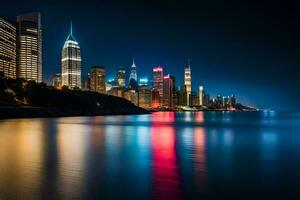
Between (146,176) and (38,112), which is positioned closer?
(146,176)

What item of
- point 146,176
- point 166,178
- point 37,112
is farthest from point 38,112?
point 166,178

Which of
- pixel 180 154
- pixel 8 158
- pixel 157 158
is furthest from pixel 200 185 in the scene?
pixel 8 158

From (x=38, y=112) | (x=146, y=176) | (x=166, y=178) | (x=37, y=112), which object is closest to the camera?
(x=166, y=178)

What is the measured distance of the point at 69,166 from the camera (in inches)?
754

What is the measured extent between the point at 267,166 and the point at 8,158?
49.0ft

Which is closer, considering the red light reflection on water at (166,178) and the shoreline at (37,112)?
the red light reflection on water at (166,178)

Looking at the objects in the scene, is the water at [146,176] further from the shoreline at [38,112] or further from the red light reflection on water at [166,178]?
the shoreline at [38,112]

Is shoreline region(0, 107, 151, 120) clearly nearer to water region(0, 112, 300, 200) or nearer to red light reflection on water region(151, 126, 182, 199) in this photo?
water region(0, 112, 300, 200)

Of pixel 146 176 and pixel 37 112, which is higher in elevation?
pixel 37 112

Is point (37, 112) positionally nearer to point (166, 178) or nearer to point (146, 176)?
point (146, 176)

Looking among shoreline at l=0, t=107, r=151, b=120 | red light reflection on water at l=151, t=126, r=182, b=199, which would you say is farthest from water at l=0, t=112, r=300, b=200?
shoreline at l=0, t=107, r=151, b=120

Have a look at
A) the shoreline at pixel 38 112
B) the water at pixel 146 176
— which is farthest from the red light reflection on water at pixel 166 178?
the shoreline at pixel 38 112

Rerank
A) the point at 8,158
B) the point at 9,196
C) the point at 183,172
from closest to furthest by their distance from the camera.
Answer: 1. the point at 9,196
2. the point at 183,172
3. the point at 8,158

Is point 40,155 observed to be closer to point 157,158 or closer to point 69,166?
point 69,166
